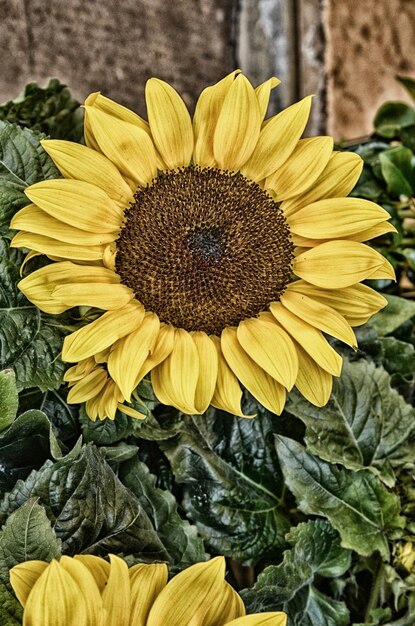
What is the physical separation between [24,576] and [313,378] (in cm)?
24

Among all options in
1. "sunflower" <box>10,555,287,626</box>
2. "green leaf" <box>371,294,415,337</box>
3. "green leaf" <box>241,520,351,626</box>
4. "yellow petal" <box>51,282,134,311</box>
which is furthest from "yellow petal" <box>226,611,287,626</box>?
"green leaf" <box>371,294,415,337</box>

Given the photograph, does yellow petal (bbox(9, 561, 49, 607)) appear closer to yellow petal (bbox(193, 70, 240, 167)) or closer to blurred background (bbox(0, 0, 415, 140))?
yellow petal (bbox(193, 70, 240, 167))

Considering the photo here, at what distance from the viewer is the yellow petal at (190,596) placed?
0.51m

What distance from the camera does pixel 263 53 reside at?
0.99 meters

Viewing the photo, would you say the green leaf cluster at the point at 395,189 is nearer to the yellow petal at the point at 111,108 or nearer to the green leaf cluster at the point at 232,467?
the green leaf cluster at the point at 232,467

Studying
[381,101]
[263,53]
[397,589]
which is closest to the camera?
[397,589]

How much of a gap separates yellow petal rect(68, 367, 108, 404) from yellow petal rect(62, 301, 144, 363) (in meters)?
0.04

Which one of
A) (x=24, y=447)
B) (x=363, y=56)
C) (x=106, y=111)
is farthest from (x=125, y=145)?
(x=363, y=56)

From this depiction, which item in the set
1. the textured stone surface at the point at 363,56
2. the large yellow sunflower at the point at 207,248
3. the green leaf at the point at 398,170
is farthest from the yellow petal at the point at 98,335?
the textured stone surface at the point at 363,56

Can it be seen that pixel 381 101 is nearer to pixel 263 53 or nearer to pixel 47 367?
pixel 263 53

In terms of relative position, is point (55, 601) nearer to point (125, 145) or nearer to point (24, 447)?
point (24, 447)

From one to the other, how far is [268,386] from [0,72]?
46cm

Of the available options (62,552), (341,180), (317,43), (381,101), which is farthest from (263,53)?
(62,552)

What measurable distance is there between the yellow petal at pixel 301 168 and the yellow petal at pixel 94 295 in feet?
0.44
